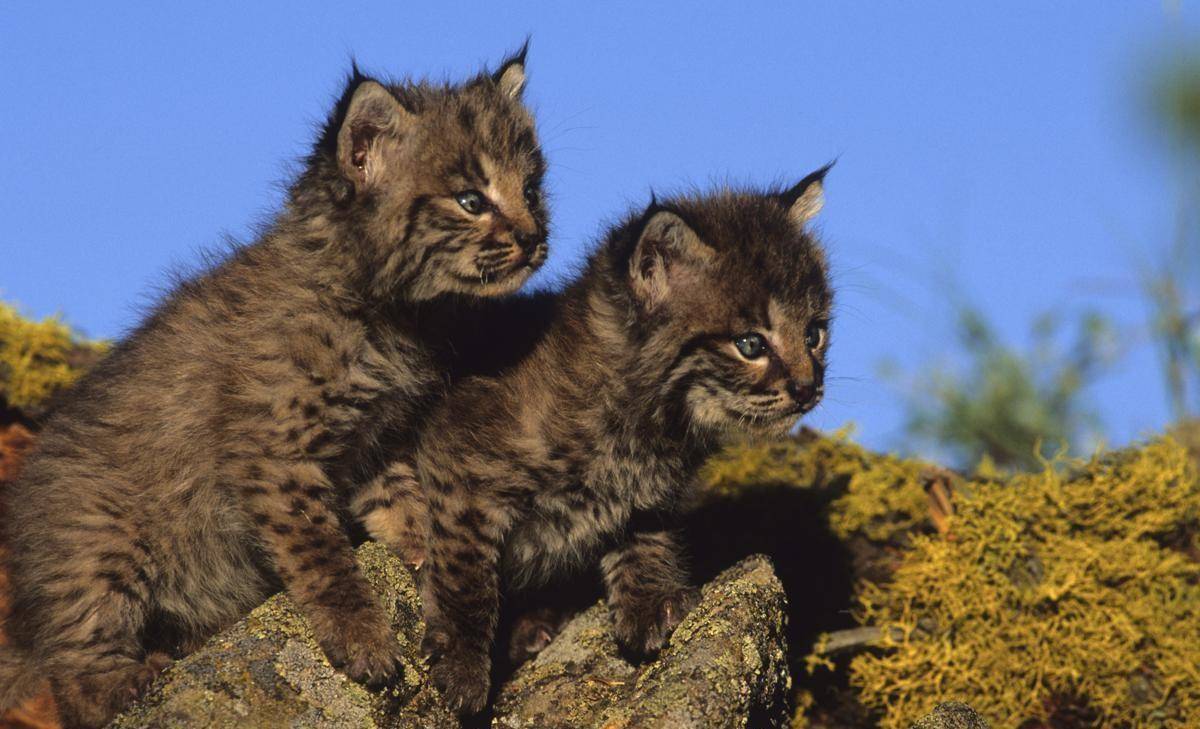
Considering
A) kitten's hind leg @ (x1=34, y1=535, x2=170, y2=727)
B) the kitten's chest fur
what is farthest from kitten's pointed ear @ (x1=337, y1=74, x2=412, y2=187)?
kitten's hind leg @ (x1=34, y1=535, x2=170, y2=727)

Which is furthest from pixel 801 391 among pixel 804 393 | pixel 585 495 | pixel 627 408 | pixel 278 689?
pixel 278 689

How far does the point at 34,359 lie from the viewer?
8039mm

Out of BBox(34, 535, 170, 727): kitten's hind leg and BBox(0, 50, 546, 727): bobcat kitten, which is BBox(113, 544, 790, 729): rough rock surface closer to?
BBox(0, 50, 546, 727): bobcat kitten

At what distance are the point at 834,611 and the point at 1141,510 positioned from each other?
1.91 m

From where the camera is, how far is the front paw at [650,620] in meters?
5.97

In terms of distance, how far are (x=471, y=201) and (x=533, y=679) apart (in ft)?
7.31

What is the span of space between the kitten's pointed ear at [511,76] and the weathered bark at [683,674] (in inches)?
103

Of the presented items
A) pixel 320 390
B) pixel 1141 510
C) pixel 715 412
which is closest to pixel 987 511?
pixel 1141 510

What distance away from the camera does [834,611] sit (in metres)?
7.11

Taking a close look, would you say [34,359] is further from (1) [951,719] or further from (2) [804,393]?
(1) [951,719]

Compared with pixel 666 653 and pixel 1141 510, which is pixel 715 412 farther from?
pixel 1141 510

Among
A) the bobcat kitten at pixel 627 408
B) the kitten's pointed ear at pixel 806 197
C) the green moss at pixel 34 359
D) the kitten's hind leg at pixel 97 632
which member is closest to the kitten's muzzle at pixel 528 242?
the bobcat kitten at pixel 627 408

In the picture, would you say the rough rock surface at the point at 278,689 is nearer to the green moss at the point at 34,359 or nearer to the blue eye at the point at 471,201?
the blue eye at the point at 471,201

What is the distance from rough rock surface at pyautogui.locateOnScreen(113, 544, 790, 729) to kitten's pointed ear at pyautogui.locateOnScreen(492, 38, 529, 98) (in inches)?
95.5
